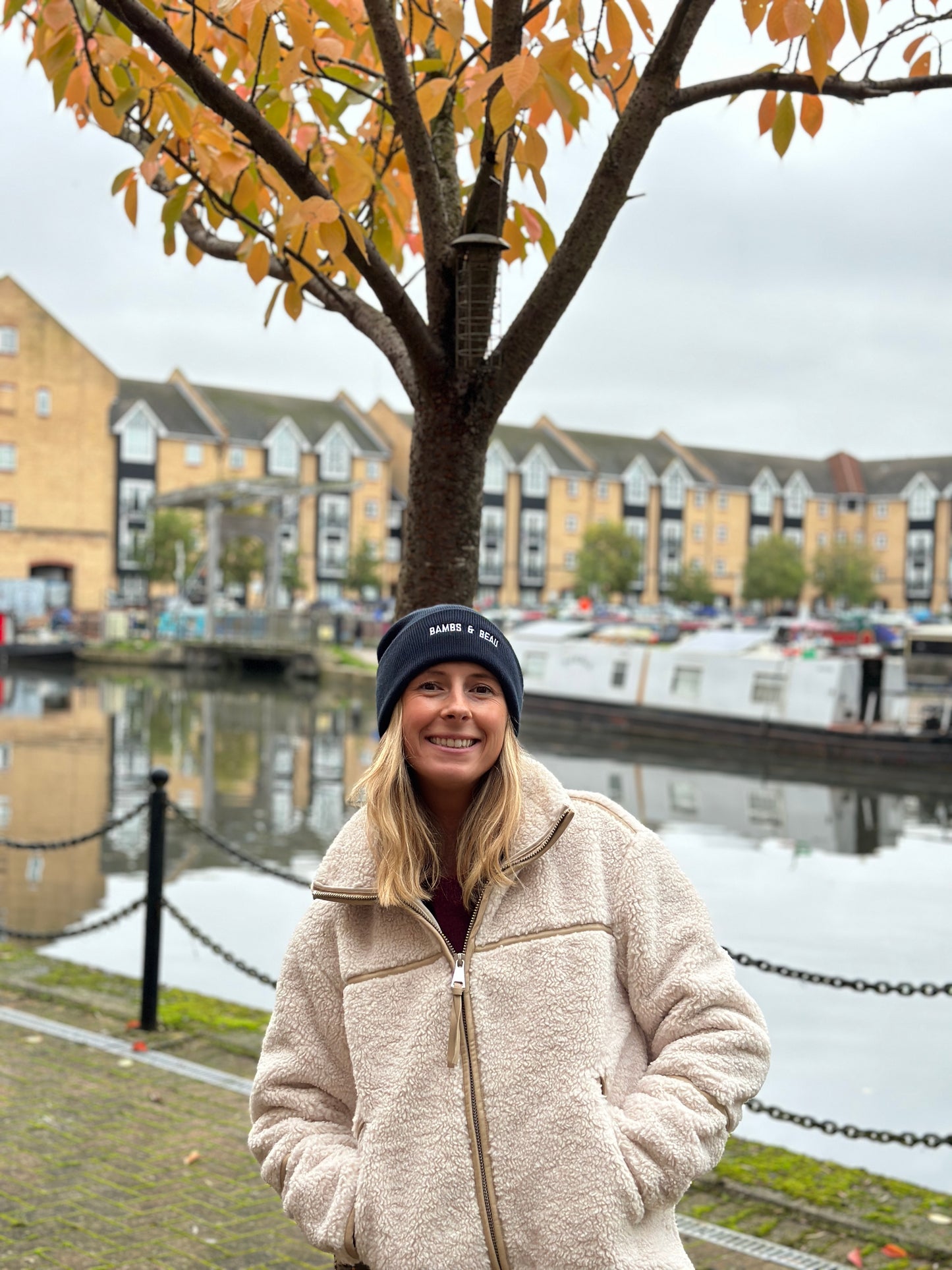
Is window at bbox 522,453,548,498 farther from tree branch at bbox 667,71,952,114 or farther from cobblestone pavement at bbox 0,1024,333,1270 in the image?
tree branch at bbox 667,71,952,114

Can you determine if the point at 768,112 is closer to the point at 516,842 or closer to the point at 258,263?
the point at 258,263

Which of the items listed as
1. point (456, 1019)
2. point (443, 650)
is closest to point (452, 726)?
point (443, 650)

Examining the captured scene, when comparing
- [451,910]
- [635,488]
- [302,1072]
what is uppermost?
[635,488]

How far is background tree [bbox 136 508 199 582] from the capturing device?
57625 millimetres

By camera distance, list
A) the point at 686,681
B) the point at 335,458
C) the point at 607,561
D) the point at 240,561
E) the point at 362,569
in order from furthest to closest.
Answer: the point at 607,561
the point at 335,458
the point at 362,569
the point at 240,561
the point at 686,681

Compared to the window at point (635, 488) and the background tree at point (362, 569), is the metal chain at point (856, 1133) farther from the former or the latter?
the window at point (635, 488)

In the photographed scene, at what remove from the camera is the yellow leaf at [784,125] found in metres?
3.31

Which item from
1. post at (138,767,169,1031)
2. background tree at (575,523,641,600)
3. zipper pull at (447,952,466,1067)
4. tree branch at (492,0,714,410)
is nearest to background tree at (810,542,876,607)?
background tree at (575,523,641,600)

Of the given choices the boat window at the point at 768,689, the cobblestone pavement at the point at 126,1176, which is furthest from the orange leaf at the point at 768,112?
the boat window at the point at 768,689

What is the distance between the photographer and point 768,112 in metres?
3.40

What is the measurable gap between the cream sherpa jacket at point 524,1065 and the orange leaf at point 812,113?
216 centimetres

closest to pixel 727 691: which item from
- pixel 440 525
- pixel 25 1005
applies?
pixel 25 1005

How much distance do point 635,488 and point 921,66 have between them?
8072 cm

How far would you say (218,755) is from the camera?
20.9 meters
